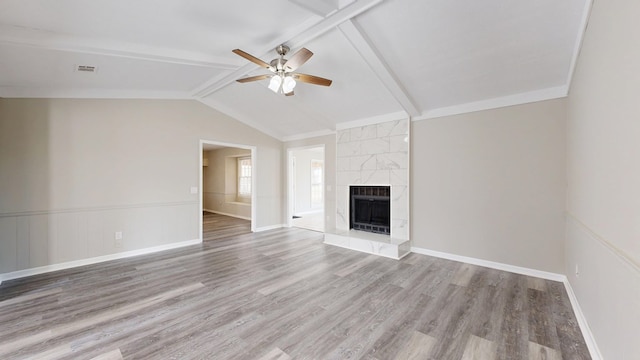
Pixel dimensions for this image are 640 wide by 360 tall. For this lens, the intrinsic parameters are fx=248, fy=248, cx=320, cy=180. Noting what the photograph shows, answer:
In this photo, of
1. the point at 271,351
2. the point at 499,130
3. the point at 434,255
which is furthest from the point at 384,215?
the point at 271,351

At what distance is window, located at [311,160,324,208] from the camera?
9.94m

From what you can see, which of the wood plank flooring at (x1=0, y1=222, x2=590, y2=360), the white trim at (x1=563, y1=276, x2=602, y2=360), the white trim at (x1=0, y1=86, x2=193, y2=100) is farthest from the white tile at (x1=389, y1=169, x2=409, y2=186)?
the white trim at (x1=0, y1=86, x2=193, y2=100)

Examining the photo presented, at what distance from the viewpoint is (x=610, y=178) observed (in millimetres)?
1551

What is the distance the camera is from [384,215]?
4902 millimetres

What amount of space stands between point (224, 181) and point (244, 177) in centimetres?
73

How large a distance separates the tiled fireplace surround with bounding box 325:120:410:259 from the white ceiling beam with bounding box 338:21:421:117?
58 centimetres

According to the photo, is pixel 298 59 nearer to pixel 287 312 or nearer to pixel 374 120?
pixel 374 120

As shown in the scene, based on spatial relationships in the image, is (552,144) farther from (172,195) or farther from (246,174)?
(246,174)

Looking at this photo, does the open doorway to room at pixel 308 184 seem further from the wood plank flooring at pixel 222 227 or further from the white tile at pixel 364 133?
the white tile at pixel 364 133

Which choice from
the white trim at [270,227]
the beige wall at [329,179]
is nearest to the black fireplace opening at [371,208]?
the beige wall at [329,179]

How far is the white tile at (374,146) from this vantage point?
4.66m

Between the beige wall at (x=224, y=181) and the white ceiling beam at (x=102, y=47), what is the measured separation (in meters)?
4.88

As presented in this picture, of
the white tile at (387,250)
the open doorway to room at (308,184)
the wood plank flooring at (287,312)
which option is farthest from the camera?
the open doorway to room at (308,184)

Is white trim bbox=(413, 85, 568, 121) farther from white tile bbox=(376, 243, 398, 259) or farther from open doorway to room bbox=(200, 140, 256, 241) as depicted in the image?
open doorway to room bbox=(200, 140, 256, 241)
